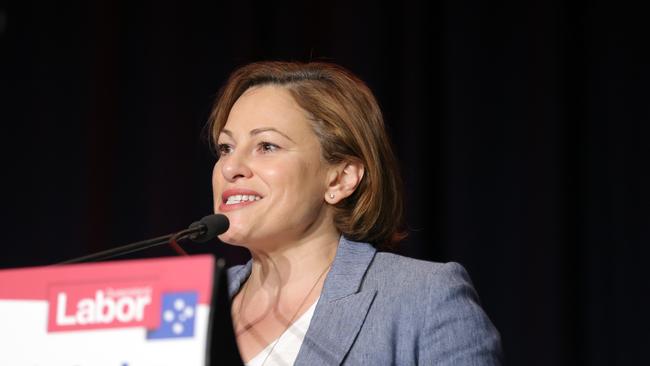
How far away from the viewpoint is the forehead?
199 centimetres

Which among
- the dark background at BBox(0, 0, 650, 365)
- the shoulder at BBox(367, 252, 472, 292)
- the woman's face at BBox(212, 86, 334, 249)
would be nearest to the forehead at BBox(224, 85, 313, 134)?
the woman's face at BBox(212, 86, 334, 249)

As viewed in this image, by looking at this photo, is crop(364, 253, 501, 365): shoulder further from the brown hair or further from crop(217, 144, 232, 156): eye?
crop(217, 144, 232, 156): eye

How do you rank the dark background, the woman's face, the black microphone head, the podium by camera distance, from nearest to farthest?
1. the podium
2. the black microphone head
3. the woman's face
4. the dark background

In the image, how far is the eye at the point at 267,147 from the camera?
77.3 inches

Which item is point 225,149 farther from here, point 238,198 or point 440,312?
point 440,312

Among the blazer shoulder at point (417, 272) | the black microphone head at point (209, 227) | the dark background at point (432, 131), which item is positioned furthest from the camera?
the dark background at point (432, 131)

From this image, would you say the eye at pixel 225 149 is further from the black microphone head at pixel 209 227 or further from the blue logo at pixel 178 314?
the blue logo at pixel 178 314

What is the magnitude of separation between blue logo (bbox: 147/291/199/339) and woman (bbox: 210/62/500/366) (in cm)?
62

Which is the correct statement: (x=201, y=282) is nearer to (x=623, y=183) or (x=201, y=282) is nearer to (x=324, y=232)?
(x=324, y=232)

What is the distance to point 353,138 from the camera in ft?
6.70

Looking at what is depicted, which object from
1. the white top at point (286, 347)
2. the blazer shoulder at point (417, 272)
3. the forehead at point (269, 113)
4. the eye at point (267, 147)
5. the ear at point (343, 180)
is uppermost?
the forehead at point (269, 113)

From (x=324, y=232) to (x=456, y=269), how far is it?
14.8 inches

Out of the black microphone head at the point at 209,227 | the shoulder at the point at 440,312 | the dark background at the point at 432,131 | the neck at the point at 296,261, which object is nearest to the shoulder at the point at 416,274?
the shoulder at the point at 440,312

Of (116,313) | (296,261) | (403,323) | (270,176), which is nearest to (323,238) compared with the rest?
(296,261)
